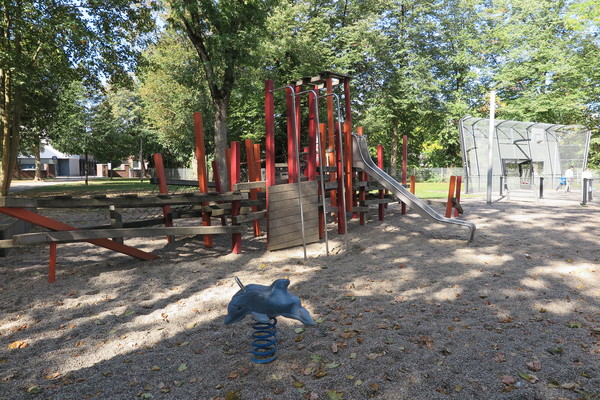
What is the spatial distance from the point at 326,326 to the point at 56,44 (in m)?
14.6

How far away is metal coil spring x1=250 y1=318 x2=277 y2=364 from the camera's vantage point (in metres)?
3.32

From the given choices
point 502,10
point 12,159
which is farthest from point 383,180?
point 502,10

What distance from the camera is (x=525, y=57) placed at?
32.7 metres

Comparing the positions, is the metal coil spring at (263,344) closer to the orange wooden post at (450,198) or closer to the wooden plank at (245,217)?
the wooden plank at (245,217)

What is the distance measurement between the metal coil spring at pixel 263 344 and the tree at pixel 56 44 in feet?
41.9

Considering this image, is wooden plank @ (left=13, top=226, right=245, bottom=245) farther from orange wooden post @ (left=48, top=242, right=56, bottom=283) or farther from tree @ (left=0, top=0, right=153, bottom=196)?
tree @ (left=0, top=0, right=153, bottom=196)

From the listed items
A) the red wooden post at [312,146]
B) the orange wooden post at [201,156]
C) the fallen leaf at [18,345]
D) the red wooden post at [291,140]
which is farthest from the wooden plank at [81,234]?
the red wooden post at [312,146]

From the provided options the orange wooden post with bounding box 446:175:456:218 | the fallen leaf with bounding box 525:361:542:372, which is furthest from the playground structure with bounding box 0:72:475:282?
the fallen leaf with bounding box 525:361:542:372

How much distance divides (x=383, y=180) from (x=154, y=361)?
7.04 meters

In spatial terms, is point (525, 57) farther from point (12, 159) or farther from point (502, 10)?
point (12, 159)

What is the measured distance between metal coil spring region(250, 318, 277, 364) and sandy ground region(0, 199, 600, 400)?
3.2 inches

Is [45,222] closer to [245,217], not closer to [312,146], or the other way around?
[245,217]

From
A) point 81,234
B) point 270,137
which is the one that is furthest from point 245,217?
point 81,234

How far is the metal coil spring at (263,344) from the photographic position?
3.32m
